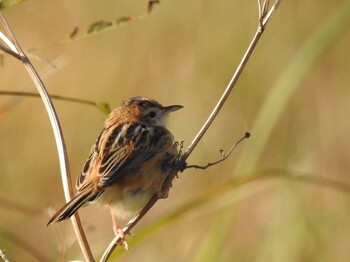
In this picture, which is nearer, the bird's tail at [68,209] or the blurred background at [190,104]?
the bird's tail at [68,209]

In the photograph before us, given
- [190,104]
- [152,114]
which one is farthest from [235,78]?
[190,104]

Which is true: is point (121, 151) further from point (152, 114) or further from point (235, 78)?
point (235, 78)

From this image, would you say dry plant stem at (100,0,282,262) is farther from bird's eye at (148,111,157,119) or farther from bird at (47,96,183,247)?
bird's eye at (148,111,157,119)

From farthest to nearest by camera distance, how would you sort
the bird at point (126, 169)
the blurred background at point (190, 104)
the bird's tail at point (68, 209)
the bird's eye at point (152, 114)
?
the blurred background at point (190, 104)
the bird's eye at point (152, 114)
the bird at point (126, 169)
the bird's tail at point (68, 209)

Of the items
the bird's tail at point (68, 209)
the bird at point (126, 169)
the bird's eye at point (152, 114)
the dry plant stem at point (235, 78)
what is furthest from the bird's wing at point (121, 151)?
→ the dry plant stem at point (235, 78)

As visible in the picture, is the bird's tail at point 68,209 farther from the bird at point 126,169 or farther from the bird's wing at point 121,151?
the bird's wing at point 121,151

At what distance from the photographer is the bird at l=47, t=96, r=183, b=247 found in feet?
17.5

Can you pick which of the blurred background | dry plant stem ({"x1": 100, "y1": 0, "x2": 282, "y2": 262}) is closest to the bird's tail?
dry plant stem ({"x1": 100, "y1": 0, "x2": 282, "y2": 262})

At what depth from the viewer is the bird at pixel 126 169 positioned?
5324mm

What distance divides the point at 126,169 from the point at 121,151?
137 millimetres

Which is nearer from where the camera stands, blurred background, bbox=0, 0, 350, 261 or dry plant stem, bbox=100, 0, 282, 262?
dry plant stem, bbox=100, 0, 282, 262

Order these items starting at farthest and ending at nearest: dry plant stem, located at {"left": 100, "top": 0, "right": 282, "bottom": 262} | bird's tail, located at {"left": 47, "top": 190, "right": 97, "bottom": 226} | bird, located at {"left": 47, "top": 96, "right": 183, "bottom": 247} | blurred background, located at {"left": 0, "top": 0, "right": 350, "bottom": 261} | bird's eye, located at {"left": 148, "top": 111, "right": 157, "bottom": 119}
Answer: blurred background, located at {"left": 0, "top": 0, "right": 350, "bottom": 261}, bird's eye, located at {"left": 148, "top": 111, "right": 157, "bottom": 119}, bird, located at {"left": 47, "top": 96, "right": 183, "bottom": 247}, bird's tail, located at {"left": 47, "top": 190, "right": 97, "bottom": 226}, dry plant stem, located at {"left": 100, "top": 0, "right": 282, "bottom": 262}

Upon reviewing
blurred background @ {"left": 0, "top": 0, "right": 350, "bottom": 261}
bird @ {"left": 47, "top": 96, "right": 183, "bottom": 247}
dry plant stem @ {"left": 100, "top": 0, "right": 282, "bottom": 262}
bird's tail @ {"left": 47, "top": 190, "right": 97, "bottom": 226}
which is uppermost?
dry plant stem @ {"left": 100, "top": 0, "right": 282, "bottom": 262}

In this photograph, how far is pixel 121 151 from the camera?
5559mm
